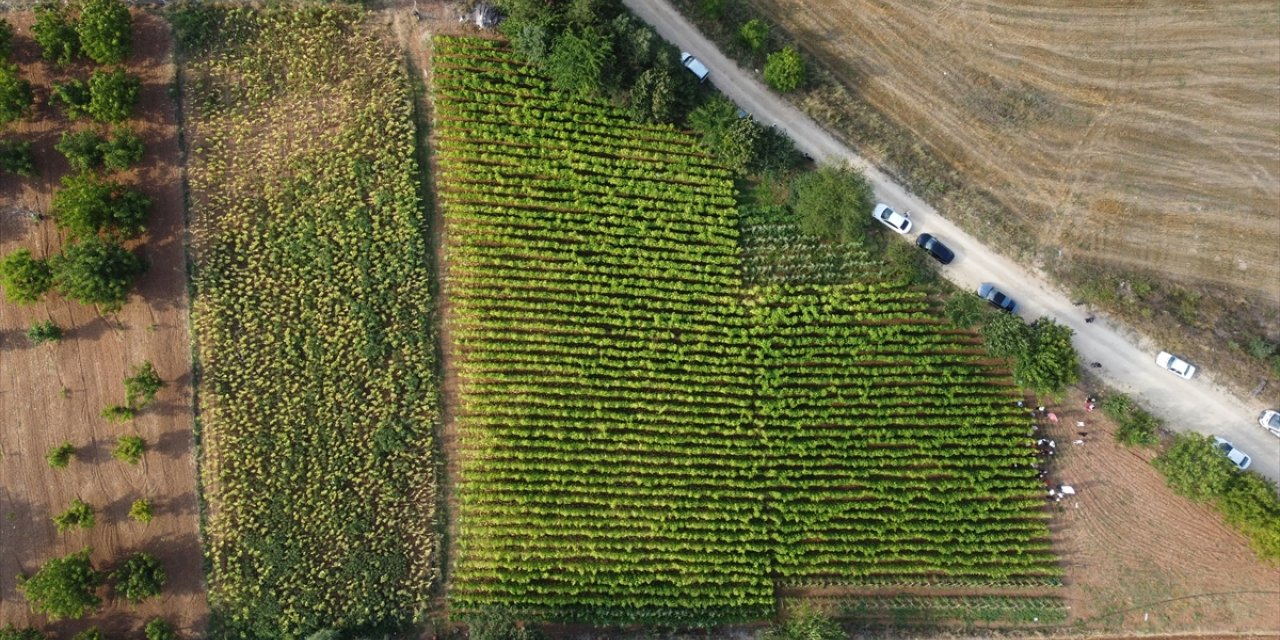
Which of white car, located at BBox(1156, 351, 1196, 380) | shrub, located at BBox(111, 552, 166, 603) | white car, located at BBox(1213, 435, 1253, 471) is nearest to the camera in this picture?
shrub, located at BBox(111, 552, 166, 603)

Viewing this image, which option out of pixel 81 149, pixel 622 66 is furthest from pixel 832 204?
pixel 81 149

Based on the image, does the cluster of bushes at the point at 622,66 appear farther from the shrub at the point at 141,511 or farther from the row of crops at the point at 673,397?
the shrub at the point at 141,511

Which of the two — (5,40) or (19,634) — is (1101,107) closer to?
(5,40)

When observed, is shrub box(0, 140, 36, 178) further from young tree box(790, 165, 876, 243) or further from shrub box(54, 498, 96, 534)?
young tree box(790, 165, 876, 243)

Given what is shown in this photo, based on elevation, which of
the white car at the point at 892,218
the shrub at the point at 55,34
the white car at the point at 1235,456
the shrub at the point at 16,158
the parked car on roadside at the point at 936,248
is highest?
the shrub at the point at 55,34

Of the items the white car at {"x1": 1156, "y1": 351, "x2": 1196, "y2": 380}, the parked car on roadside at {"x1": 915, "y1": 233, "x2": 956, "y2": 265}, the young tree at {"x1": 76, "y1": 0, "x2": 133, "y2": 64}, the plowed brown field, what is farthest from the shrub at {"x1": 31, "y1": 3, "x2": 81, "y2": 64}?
the white car at {"x1": 1156, "y1": 351, "x2": 1196, "y2": 380}

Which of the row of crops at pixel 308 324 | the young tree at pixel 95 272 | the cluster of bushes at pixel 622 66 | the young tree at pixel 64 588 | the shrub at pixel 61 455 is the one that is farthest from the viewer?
the cluster of bushes at pixel 622 66

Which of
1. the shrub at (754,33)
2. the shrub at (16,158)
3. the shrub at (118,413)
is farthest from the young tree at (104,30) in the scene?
the shrub at (754,33)
